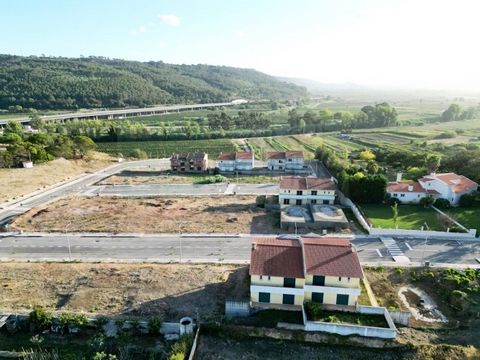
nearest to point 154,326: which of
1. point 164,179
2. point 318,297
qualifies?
point 318,297

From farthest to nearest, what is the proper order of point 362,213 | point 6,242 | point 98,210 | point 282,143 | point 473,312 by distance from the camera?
point 282,143 → point 98,210 → point 362,213 → point 6,242 → point 473,312

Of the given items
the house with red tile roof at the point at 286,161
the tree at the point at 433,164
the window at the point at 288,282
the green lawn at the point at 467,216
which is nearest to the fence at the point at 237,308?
the window at the point at 288,282

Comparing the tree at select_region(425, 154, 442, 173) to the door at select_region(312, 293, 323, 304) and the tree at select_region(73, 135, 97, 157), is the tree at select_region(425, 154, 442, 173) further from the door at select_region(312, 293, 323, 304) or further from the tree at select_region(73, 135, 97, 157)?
the tree at select_region(73, 135, 97, 157)

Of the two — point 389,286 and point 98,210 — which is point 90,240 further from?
point 389,286

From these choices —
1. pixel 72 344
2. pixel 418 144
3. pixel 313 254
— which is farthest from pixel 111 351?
pixel 418 144

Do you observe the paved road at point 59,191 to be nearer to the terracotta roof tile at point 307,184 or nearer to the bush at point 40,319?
the bush at point 40,319

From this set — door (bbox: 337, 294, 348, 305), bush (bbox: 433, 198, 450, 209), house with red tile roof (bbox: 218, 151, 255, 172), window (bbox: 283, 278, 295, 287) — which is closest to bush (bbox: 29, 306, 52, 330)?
window (bbox: 283, 278, 295, 287)

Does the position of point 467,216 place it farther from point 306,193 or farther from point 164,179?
point 164,179
